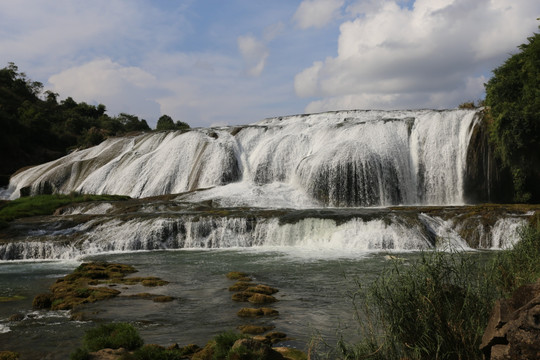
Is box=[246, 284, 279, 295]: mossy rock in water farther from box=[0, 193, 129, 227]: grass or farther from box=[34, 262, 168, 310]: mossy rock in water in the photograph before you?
box=[0, 193, 129, 227]: grass

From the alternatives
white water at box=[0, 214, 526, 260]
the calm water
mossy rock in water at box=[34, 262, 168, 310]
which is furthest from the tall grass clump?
white water at box=[0, 214, 526, 260]

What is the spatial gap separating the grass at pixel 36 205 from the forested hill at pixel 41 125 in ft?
73.4

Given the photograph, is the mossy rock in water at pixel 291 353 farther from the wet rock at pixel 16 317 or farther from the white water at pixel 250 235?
the white water at pixel 250 235

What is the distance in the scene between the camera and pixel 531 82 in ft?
98.0

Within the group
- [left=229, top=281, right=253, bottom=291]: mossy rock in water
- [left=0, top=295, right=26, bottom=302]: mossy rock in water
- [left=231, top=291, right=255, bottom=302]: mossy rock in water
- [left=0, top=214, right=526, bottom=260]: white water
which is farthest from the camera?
[left=0, top=214, right=526, bottom=260]: white water

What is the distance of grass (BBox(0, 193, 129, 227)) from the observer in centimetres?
3020

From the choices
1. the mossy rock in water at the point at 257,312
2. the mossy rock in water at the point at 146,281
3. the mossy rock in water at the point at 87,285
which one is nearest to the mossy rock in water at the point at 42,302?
the mossy rock in water at the point at 87,285

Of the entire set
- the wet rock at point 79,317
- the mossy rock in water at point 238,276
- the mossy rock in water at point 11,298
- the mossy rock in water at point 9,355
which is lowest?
the mossy rock in water at point 9,355

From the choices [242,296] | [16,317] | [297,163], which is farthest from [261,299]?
[297,163]

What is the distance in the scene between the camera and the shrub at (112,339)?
7598mm

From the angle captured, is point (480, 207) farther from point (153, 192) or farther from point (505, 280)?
point (153, 192)

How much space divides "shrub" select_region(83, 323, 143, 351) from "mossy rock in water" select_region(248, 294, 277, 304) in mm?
3538

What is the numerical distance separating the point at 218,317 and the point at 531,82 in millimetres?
28220

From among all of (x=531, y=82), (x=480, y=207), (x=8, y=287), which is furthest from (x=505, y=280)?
(x=531, y=82)
